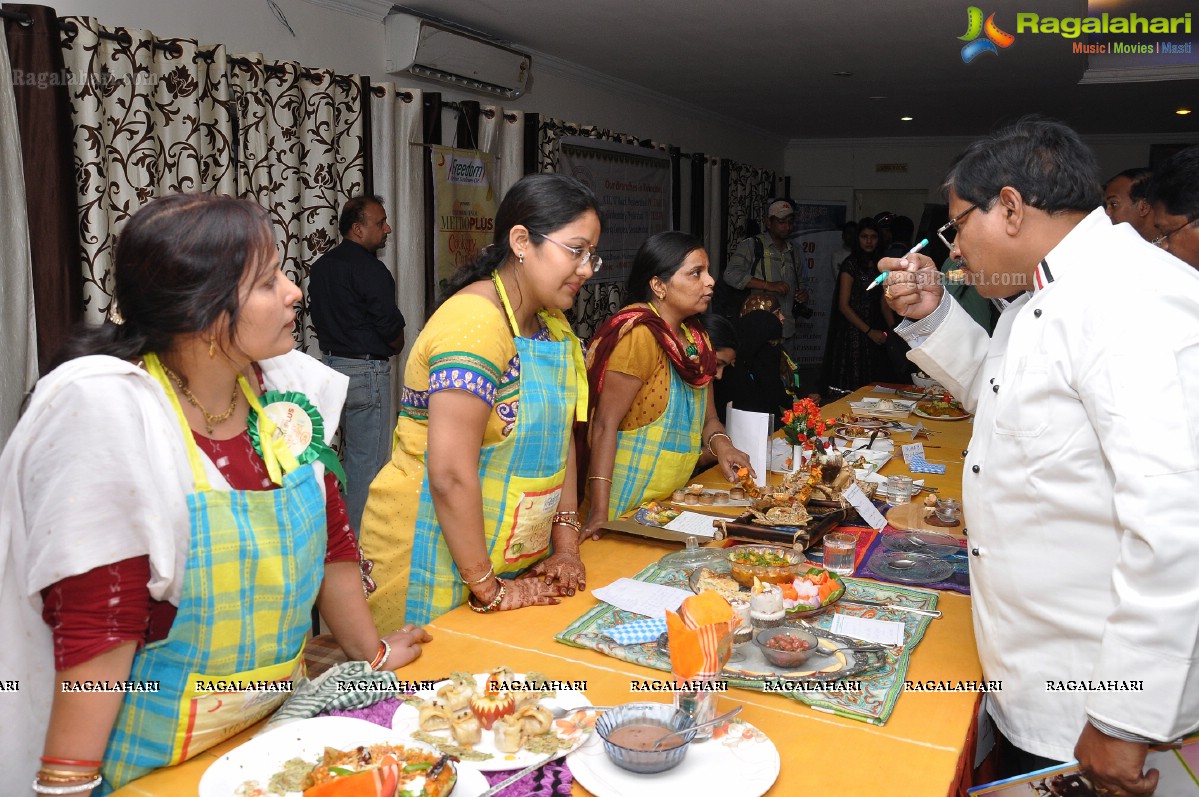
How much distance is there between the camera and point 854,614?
1.85 meters

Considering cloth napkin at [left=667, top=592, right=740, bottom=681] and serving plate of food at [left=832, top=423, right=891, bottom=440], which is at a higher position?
cloth napkin at [left=667, top=592, right=740, bottom=681]

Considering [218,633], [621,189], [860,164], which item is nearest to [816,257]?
[860,164]

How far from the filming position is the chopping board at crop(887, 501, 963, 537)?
2461mm

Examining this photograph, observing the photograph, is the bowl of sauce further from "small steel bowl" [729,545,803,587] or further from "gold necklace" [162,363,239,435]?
"gold necklace" [162,363,239,435]

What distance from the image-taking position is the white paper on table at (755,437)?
111 inches

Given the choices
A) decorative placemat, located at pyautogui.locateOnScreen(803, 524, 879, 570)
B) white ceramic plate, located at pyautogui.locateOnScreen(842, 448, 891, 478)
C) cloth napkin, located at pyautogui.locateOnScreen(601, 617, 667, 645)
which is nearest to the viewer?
cloth napkin, located at pyautogui.locateOnScreen(601, 617, 667, 645)

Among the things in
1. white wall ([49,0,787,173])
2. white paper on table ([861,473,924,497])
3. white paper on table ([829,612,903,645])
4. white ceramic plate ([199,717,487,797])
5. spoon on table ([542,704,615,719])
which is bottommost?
white paper on table ([829,612,903,645])

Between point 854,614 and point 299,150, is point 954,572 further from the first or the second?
point 299,150

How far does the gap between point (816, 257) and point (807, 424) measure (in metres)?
8.19

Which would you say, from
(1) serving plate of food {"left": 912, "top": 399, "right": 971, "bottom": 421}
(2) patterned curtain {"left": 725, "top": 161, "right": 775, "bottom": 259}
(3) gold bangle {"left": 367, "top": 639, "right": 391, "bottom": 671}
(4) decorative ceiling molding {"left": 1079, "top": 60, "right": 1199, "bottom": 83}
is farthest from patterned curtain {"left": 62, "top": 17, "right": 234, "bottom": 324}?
(2) patterned curtain {"left": 725, "top": 161, "right": 775, "bottom": 259}

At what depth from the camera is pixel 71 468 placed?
116 centimetres

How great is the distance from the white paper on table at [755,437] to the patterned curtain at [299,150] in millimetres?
2220

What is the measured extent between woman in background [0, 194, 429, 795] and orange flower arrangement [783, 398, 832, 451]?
72.0 inches

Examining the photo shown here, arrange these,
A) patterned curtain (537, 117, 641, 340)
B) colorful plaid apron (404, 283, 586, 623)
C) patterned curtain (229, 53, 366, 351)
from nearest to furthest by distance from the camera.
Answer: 1. colorful plaid apron (404, 283, 586, 623)
2. patterned curtain (229, 53, 366, 351)
3. patterned curtain (537, 117, 641, 340)
